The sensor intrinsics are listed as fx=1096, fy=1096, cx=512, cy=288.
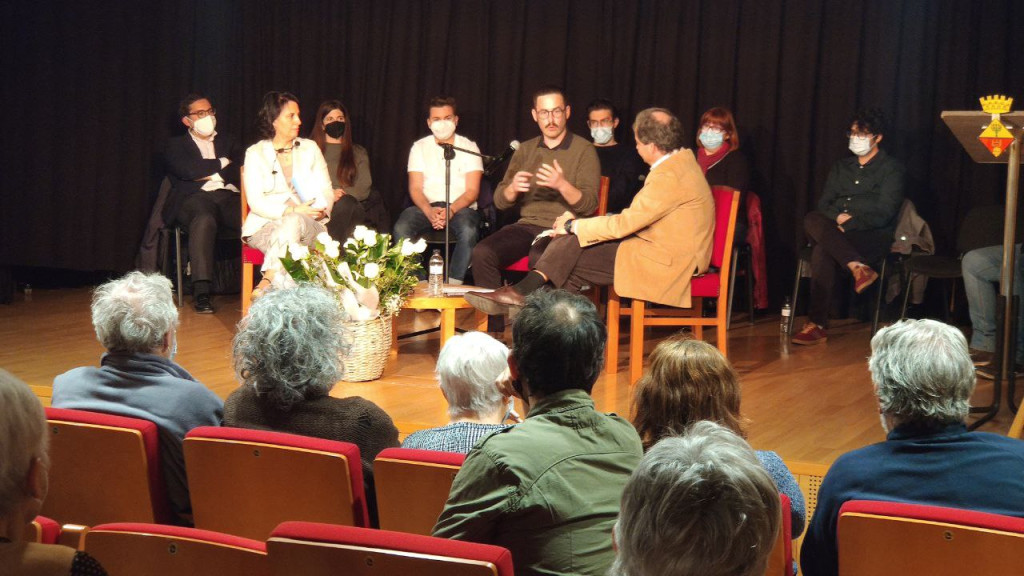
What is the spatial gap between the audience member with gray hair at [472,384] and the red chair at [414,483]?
0.85ft

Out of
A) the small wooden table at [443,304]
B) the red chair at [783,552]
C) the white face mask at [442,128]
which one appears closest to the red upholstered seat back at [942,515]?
the red chair at [783,552]

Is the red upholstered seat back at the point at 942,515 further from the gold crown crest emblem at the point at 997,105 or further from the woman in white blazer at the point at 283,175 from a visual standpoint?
the woman in white blazer at the point at 283,175

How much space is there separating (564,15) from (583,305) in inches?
210

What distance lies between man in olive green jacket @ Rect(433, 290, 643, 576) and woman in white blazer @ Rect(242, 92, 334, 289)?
4206 mm

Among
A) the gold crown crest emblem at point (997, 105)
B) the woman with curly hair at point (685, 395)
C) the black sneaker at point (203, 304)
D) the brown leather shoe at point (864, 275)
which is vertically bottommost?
the black sneaker at point (203, 304)

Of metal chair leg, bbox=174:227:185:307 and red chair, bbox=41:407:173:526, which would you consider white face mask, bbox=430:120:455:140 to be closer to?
metal chair leg, bbox=174:227:185:307

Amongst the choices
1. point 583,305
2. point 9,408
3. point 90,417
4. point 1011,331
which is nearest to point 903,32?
point 1011,331

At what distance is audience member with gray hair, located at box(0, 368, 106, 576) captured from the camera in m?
1.35

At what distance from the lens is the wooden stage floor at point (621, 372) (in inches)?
159

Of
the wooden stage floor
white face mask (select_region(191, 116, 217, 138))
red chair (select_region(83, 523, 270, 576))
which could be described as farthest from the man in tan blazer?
red chair (select_region(83, 523, 270, 576))

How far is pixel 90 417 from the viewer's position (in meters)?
2.34

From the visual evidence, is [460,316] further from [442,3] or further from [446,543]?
[446,543]

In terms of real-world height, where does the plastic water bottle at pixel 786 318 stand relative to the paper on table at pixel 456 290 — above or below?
below

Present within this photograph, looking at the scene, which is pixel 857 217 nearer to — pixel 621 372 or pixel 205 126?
pixel 621 372
